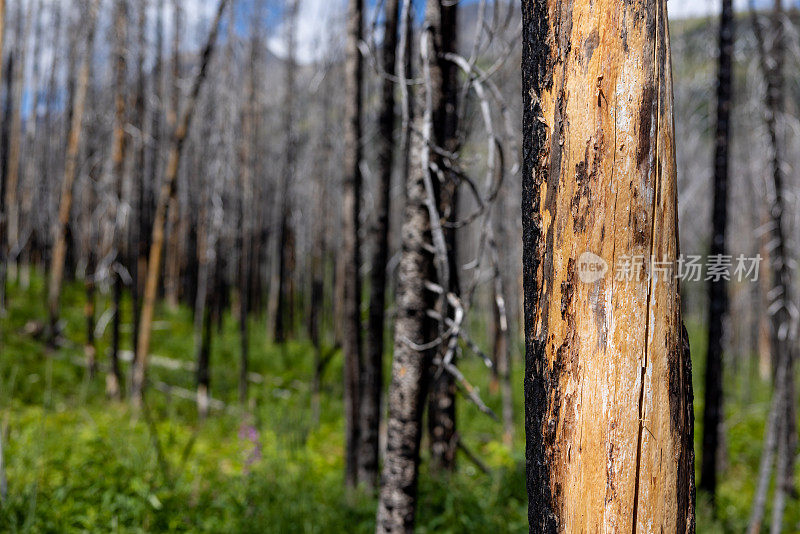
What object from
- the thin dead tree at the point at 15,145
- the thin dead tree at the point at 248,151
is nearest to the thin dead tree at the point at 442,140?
the thin dead tree at the point at 248,151

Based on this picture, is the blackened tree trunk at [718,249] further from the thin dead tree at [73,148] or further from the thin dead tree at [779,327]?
the thin dead tree at [73,148]

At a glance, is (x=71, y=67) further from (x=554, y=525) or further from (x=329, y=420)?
(x=554, y=525)

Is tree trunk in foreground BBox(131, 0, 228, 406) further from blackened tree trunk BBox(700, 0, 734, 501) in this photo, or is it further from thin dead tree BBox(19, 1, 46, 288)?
thin dead tree BBox(19, 1, 46, 288)

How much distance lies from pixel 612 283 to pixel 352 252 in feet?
11.1

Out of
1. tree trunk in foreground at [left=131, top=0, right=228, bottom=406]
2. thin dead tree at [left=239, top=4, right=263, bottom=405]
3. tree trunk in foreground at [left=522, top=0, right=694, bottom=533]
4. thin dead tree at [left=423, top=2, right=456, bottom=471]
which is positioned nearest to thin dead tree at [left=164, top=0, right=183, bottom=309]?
tree trunk in foreground at [left=131, top=0, right=228, bottom=406]

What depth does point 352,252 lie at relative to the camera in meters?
4.44

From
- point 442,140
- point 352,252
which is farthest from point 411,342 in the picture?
point 352,252

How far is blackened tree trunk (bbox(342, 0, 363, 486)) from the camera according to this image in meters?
4.34

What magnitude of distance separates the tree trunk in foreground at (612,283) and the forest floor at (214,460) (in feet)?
8.02

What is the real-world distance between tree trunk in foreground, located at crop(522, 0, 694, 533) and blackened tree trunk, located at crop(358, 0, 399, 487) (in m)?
2.99

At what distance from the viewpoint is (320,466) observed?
19.2 ft

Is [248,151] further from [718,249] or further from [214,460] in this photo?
[718,249]

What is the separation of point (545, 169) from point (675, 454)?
2.39ft

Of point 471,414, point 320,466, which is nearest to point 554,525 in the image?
point 320,466
